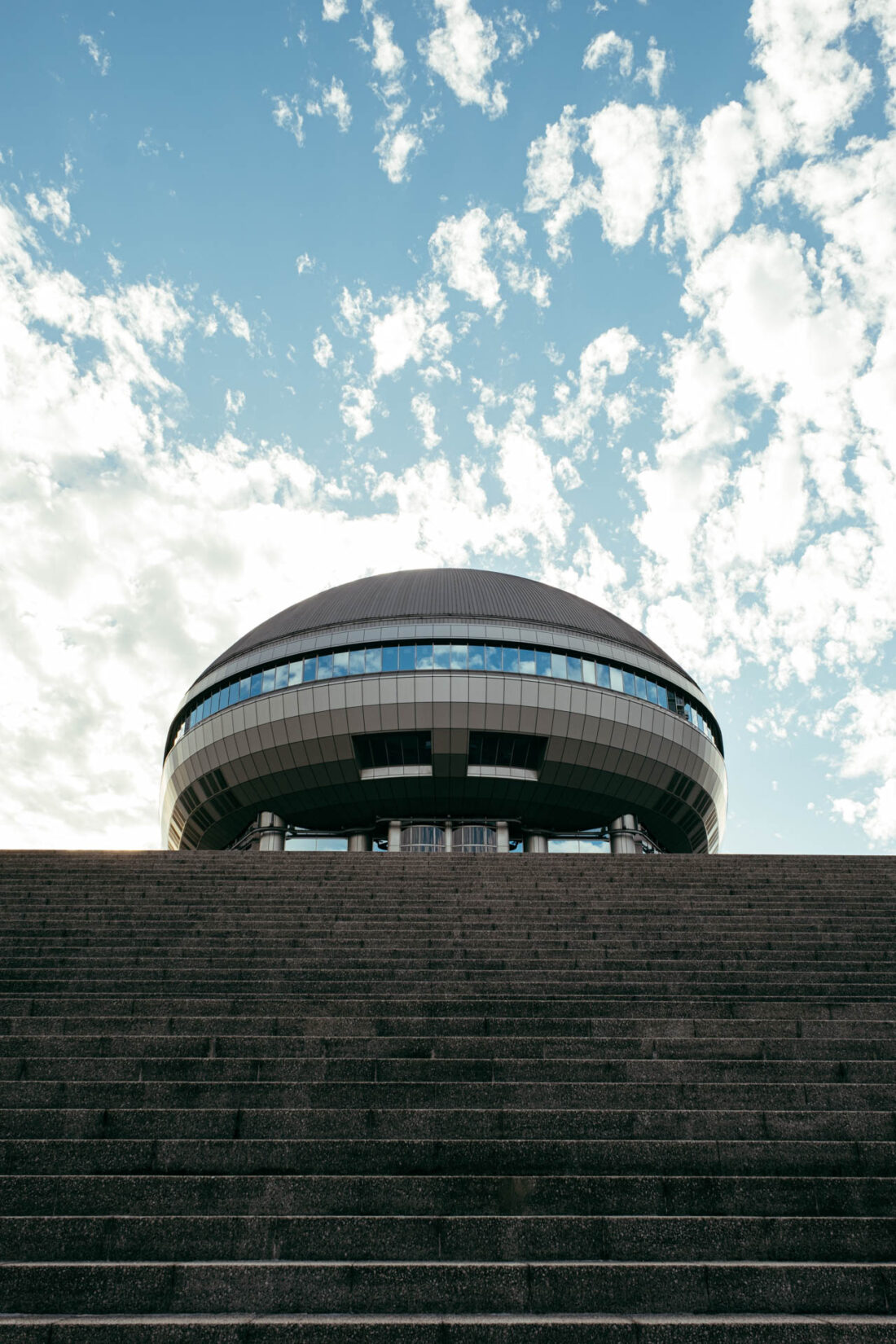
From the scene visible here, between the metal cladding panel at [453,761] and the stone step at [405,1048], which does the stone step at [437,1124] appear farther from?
the metal cladding panel at [453,761]

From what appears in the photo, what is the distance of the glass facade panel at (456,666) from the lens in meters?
29.1

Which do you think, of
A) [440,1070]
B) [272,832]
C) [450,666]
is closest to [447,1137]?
[440,1070]

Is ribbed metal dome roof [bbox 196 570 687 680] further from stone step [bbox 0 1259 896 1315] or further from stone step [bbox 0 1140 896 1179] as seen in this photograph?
stone step [bbox 0 1259 896 1315]

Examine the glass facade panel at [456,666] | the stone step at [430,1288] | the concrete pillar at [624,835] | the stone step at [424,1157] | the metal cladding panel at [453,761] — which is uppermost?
the glass facade panel at [456,666]

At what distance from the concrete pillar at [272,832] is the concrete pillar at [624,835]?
11.6m

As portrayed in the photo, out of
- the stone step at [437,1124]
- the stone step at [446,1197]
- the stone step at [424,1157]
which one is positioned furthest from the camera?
the stone step at [437,1124]

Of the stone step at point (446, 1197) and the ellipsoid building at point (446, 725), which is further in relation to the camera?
the ellipsoid building at point (446, 725)

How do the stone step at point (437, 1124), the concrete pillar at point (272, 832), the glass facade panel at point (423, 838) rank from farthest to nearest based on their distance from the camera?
the concrete pillar at point (272, 832) → the glass facade panel at point (423, 838) → the stone step at point (437, 1124)

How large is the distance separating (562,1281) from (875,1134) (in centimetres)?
255

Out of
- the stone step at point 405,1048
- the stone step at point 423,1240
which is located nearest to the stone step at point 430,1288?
the stone step at point 423,1240

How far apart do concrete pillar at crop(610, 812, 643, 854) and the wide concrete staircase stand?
22284 millimetres

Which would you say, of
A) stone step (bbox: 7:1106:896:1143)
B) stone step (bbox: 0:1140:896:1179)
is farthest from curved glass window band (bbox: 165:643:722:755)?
stone step (bbox: 0:1140:896:1179)

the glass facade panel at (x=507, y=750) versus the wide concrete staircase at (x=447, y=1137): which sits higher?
the glass facade panel at (x=507, y=750)

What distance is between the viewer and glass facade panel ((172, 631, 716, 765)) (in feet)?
95.6
